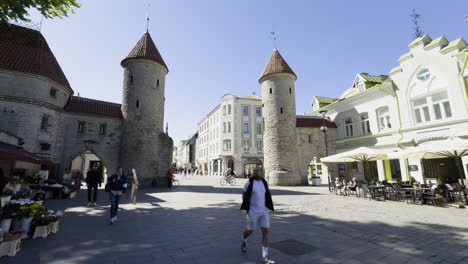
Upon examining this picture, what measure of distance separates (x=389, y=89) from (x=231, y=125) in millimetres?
26168

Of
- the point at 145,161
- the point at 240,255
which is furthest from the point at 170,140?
the point at 240,255

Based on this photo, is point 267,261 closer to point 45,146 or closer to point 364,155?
point 364,155

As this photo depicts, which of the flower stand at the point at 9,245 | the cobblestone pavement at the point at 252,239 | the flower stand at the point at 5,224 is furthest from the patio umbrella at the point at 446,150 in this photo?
the flower stand at the point at 5,224

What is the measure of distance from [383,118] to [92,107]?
84.2ft

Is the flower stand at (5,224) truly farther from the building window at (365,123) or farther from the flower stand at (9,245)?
Result: the building window at (365,123)

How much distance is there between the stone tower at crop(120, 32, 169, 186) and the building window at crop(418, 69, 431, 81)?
22.0m

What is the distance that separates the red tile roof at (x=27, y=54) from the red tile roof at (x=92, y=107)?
1.45 metres

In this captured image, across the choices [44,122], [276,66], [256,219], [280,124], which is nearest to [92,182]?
[256,219]

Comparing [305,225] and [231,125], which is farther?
[231,125]

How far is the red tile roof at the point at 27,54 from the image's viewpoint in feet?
50.8

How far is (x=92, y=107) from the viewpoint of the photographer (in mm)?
19031

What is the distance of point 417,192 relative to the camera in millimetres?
10727

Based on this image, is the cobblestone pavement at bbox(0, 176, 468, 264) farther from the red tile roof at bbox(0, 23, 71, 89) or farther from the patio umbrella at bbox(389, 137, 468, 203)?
the red tile roof at bbox(0, 23, 71, 89)

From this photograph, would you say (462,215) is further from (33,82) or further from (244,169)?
(244,169)
